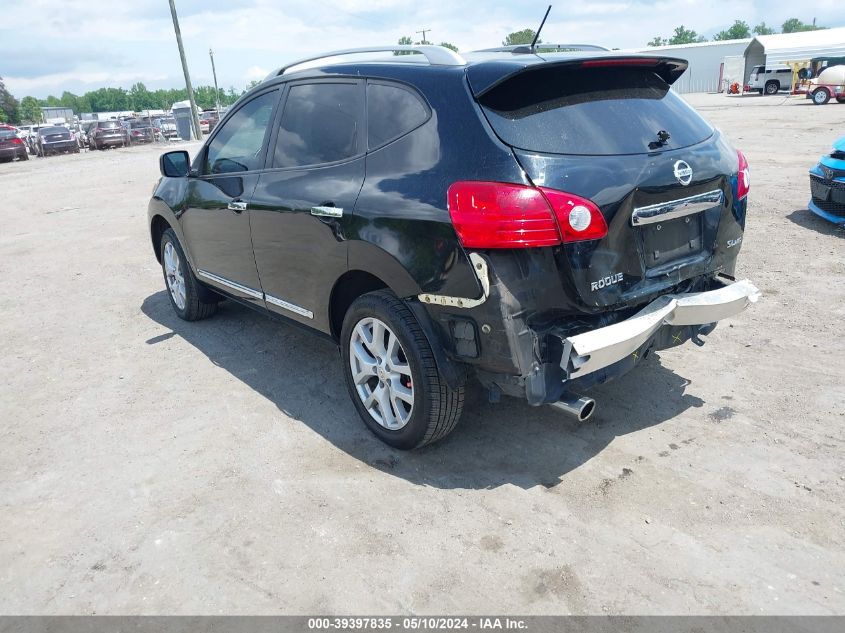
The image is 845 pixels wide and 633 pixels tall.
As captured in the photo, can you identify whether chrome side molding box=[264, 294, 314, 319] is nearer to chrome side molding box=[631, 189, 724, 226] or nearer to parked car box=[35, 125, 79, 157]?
chrome side molding box=[631, 189, 724, 226]

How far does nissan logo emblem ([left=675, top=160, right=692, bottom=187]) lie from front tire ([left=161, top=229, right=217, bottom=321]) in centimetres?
393

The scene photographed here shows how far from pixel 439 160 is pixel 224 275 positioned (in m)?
2.46

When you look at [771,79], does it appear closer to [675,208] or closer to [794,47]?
[794,47]

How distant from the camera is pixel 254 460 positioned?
362 centimetres

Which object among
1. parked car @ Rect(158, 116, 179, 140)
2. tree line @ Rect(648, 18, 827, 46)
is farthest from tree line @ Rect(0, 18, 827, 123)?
parked car @ Rect(158, 116, 179, 140)

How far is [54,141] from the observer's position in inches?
1270

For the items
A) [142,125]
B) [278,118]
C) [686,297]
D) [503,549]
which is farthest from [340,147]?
[142,125]

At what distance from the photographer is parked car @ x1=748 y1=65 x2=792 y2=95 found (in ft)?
139

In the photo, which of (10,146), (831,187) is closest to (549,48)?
(831,187)

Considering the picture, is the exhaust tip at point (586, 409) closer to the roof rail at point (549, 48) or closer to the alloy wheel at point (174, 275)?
the roof rail at point (549, 48)

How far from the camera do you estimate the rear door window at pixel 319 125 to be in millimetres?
3604

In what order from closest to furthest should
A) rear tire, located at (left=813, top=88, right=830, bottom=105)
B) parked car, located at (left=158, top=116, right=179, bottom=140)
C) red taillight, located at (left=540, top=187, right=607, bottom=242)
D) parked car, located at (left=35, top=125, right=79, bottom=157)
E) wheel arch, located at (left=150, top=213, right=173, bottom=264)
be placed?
1. red taillight, located at (left=540, top=187, right=607, bottom=242)
2. wheel arch, located at (left=150, top=213, right=173, bottom=264)
3. rear tire, located at (left=813, top=88, right=830, bottom=105)
4. parked car, located at (left=35, top=125, right=79, bottom=157)
5. parked car, located at (left=158, top=116, right=179, bottom=140)

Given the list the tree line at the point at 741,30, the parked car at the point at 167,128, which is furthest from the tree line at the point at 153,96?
the parked car at the point at 167,128

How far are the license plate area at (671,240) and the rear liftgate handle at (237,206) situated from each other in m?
2.58
